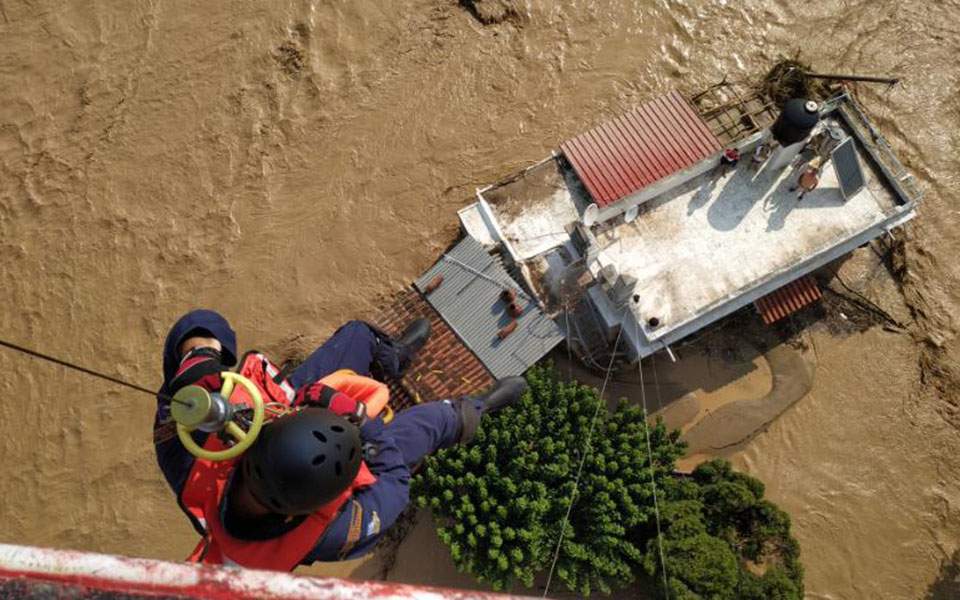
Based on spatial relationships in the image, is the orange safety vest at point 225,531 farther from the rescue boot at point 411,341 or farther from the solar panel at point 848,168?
the solar panel at point 848,168

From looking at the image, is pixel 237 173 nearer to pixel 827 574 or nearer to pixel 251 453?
pixel 251 453

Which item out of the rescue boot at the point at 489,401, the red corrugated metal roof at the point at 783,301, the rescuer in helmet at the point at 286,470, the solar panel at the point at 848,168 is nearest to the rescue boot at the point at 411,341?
the rescue boot at the point at 489,401

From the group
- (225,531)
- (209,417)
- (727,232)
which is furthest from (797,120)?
(225,531)

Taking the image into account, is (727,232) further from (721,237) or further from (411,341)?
(411,341)

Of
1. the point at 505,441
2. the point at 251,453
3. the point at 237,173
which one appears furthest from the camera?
the point at 237,173

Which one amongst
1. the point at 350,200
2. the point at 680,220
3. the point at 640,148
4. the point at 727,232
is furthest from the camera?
the point at 350,200

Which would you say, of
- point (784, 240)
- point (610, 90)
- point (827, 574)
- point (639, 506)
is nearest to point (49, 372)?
point (639, 506)
